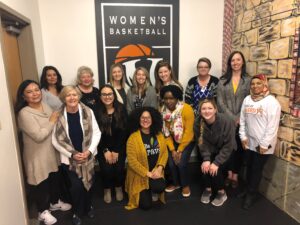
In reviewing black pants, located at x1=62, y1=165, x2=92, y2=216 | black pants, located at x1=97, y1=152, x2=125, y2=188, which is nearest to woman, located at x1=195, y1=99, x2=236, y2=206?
black pants, located at x1=97, y1=152, x2=125, y2=188

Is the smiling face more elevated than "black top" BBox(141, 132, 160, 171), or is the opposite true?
the smiling face

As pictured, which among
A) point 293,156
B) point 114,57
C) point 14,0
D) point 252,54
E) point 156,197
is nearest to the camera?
point 14,0

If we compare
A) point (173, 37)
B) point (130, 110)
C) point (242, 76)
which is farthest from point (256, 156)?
point (173, 37)

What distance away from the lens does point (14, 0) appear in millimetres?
2156

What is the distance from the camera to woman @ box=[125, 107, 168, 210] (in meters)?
2.46

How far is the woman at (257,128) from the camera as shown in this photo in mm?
2320

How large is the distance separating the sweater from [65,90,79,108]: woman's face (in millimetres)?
1272

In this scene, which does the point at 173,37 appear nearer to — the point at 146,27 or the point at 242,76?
the point at 146,27

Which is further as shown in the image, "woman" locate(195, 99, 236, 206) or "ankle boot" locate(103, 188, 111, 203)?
"ankle boot" locate(103, 188, 111, 203)

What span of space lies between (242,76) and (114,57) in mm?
1568

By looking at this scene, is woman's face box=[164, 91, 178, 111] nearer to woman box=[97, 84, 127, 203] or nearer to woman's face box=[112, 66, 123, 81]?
woman box=[97, 84, 127, 203]

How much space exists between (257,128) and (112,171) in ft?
5.01

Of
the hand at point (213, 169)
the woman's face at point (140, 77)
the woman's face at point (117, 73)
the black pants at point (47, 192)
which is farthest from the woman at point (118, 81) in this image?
the hand at point (213, 169)

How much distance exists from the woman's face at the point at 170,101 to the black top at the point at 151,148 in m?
0.39
